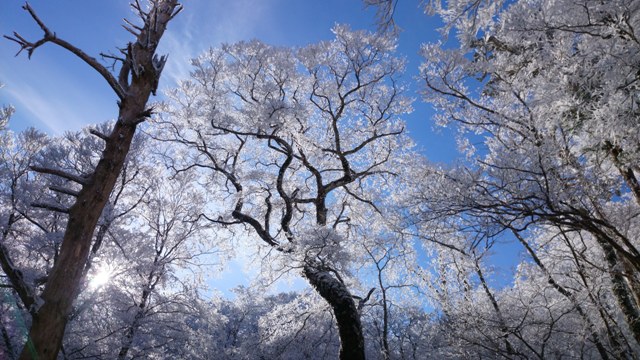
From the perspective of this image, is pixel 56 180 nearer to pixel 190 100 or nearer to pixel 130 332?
pixel 190 100

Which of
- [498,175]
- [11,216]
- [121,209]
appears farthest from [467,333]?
[11,216]

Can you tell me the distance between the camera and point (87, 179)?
2596 millimetres

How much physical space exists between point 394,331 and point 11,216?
1939 centimetres

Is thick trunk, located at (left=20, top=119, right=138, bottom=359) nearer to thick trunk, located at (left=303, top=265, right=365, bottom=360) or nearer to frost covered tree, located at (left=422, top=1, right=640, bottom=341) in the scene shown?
frost covered tree, located at (left=422, top=1, right=640, bottom=341)

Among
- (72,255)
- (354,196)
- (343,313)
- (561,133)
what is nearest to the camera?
(72,255)

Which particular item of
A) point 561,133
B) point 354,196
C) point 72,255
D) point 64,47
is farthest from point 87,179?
point 354,196

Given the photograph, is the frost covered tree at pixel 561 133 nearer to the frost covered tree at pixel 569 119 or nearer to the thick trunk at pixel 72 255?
the frost covered tree at pixel 569 119

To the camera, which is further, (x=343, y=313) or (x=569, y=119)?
(x=343, y=313)

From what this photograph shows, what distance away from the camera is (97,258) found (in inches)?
383

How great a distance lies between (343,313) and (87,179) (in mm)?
5310

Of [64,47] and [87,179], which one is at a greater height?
[64,47]

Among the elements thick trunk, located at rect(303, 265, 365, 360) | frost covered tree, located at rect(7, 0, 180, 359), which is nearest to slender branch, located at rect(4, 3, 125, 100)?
frost covered tree, located at rect(7, 0, 180, 359)

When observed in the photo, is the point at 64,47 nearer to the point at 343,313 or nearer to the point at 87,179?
the point at 87,179

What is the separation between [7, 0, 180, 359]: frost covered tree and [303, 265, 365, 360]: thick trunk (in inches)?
162
